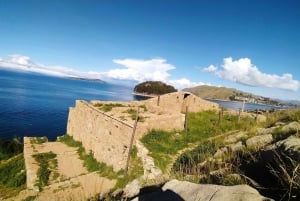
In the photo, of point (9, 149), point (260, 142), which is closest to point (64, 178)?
point (260, 142)

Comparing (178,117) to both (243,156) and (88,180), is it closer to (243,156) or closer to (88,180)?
(88,180)

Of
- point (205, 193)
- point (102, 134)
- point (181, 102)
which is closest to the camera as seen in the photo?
point (205, 193)

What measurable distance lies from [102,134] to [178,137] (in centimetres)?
620

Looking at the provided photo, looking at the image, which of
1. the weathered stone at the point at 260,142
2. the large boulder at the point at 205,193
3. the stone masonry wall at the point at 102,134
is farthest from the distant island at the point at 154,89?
the large boulder at the point at 205,193

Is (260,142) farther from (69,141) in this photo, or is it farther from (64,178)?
(69,141)

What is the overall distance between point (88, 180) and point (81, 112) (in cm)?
1216

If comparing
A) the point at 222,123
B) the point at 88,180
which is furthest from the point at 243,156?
the point at 222,123

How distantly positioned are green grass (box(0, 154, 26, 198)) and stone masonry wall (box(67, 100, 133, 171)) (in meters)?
5.75

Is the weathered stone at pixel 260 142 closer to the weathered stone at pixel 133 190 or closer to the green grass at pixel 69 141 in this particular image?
the weathered stone at pixel 133 190

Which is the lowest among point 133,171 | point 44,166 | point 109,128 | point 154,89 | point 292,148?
point 44,166

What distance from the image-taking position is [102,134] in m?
20.8

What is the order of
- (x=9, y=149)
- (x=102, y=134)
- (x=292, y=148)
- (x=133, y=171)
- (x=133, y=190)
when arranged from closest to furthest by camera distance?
(x=292, y=148), (x=133, y=190), (x=133, y=171), (x=102, y=134), (x=9, y=149)

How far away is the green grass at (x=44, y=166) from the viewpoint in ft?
55.1

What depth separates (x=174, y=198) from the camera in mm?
3965
